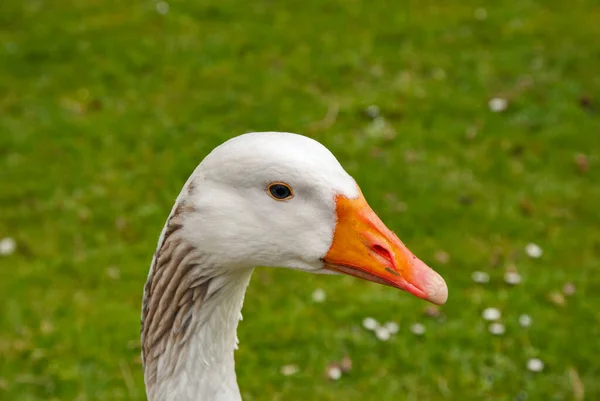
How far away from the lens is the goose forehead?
185cm

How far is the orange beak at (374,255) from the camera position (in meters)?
1.91

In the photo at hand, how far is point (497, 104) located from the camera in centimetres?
555

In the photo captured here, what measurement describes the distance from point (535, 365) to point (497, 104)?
242 centimetres

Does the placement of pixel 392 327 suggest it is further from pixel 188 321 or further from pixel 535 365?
pixel 188 321

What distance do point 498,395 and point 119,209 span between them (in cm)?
253

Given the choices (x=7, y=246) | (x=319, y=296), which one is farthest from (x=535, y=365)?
(x=7, y=246)

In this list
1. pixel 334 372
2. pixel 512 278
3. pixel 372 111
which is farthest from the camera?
pixel 372 111

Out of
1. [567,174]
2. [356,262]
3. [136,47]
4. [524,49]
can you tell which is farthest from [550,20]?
[356,262]

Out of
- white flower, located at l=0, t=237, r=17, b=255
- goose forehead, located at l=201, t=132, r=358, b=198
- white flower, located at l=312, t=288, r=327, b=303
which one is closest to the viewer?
goose forehead, located at l=201, t=132, r=358, b=198

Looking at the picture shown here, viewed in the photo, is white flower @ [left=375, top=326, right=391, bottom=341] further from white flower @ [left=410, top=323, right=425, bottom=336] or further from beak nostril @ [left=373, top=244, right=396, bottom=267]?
beak nostril @ [left=373, top=244, right=396, bottom=267]

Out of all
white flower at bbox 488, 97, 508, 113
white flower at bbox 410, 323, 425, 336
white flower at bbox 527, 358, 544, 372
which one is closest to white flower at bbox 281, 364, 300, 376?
white flower at bbox 410, 323, 425, 336

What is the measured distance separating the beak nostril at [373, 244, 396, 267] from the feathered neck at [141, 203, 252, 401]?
0.41 metres

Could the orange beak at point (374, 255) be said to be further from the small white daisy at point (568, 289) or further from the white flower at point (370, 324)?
the small white daisy at point (568, 289)

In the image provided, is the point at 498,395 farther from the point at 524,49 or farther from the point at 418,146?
the point at 524,49
